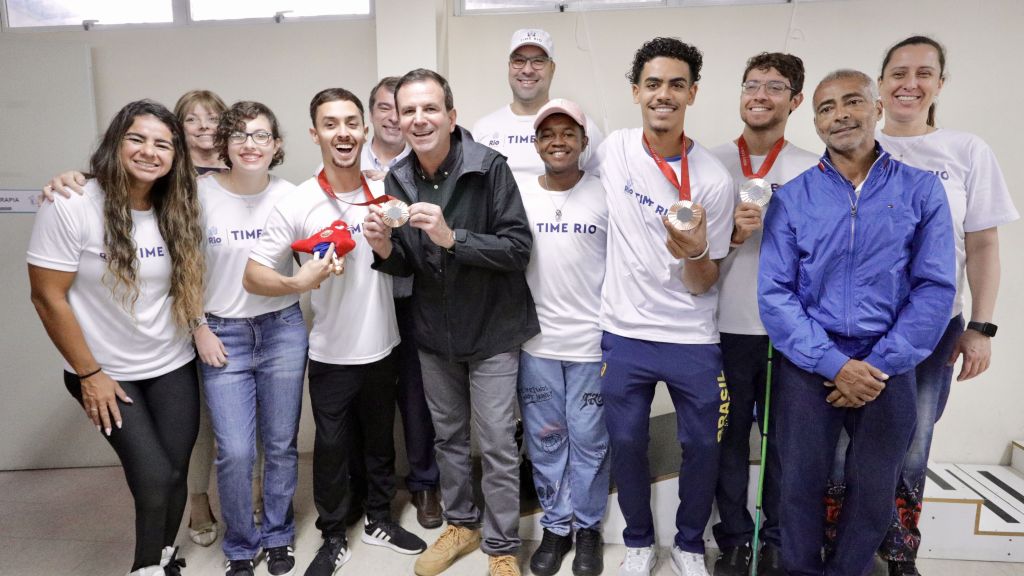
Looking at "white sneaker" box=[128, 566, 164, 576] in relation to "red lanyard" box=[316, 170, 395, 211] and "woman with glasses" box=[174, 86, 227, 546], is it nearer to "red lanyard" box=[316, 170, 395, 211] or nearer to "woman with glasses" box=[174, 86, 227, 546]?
"woman with glasses" box=[174, 86, 227, 546]

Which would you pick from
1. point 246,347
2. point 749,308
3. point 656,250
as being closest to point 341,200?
point 246,347

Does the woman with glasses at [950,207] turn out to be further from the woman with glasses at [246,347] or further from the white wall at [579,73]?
the woman with glasses at [246,347]

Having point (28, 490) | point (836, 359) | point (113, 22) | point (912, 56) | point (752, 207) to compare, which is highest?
point (113, 22)

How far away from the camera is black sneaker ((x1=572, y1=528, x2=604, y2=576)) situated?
2330mm

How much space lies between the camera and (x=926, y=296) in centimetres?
179

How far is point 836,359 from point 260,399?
6.82 feet

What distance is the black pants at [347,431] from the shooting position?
2303 millimetres

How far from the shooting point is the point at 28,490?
3.31 meters

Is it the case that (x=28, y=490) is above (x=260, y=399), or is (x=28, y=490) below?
below

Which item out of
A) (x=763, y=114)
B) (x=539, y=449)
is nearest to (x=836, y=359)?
(x=763, y=114)

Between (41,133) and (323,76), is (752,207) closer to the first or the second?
(323,76)

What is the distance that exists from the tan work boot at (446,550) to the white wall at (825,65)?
2144mm

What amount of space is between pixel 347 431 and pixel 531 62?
5.88 ft

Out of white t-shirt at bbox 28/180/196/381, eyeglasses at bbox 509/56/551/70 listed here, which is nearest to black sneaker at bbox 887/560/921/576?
eyeglasses at bbox 509/56/551/70
